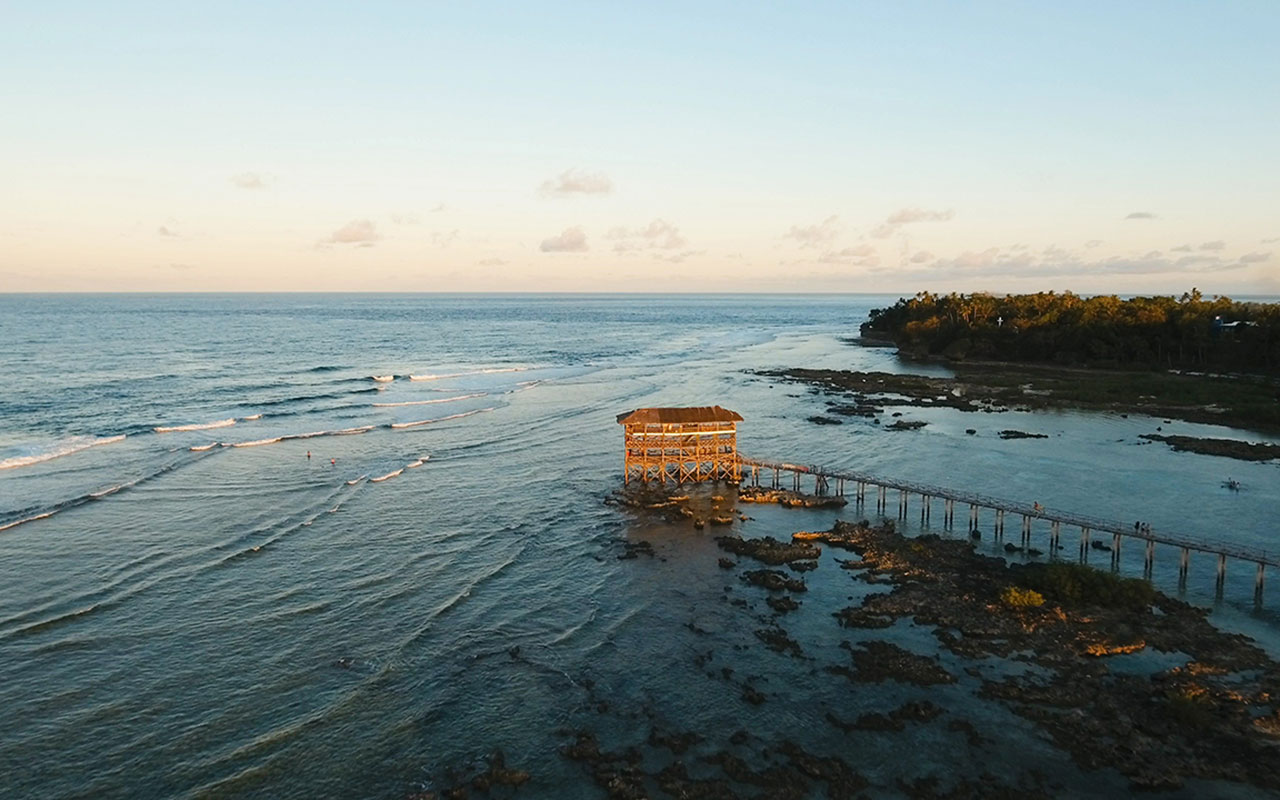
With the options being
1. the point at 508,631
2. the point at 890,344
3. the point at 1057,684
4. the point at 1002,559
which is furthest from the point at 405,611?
the point at 890,344

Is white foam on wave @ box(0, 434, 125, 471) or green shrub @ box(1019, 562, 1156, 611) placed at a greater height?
white foam on wave @ box(0, 434, 125, 471)

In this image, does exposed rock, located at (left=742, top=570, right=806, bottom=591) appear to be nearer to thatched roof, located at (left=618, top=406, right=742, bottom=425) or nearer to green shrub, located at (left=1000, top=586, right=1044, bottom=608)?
green shrub, located at (left=1000, top=586, right=1044, bottom=608)

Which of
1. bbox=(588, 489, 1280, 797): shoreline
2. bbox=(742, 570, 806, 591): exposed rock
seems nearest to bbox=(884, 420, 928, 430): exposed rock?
bbox=(588, 489, 1280, 797): shoreline

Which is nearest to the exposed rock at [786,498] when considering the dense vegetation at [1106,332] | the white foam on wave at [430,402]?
the white foam on wave at [430,402]

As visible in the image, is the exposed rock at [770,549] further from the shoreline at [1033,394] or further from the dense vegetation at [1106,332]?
the dense vegetation at [1106,332]

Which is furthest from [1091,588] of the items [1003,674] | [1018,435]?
[1018,435]

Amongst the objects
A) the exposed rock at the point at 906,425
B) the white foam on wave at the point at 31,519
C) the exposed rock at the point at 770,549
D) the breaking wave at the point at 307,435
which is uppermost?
the breaking wave at the point at 307,435
